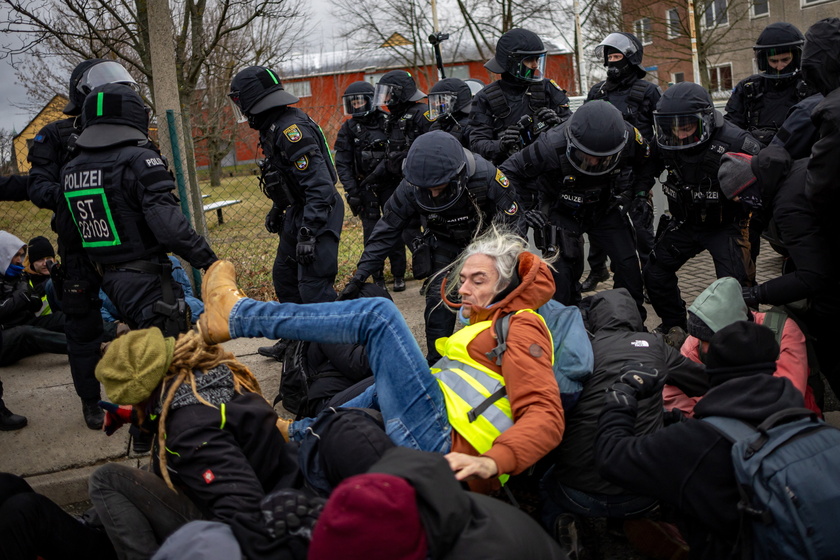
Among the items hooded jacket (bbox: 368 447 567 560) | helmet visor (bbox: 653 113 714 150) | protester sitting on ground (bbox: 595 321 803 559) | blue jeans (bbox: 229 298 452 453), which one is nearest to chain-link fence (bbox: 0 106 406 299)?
blue jeans (bbox: 229 298 452 453)

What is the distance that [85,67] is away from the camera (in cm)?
500

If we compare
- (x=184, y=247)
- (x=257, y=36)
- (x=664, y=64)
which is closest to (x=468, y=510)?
(x=184, y=247)

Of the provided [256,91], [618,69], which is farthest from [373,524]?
[618,69]

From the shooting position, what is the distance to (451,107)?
7.29m

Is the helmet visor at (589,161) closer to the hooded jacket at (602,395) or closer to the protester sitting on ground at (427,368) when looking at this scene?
the hooded jacket at (602,395)

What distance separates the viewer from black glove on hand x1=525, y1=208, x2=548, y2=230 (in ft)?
15.6

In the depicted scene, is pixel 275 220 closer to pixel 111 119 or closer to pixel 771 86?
pixel 111 119

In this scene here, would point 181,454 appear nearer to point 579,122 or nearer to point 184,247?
point 184,247

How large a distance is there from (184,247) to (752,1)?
1019 inches

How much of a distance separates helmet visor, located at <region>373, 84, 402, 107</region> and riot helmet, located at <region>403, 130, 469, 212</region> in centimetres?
305

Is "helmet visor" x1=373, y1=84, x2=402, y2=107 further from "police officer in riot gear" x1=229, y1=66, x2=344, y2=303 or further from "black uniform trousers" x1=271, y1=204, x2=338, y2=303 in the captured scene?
"black uniform trousers" x1=271, y1=204, x2=338, y2=303

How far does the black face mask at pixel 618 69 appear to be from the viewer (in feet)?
20.9

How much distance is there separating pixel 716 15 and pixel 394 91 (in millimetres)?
20846

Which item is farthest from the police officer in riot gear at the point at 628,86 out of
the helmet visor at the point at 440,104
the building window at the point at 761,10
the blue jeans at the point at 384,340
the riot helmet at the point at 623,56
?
the building window at the point at 761,10
